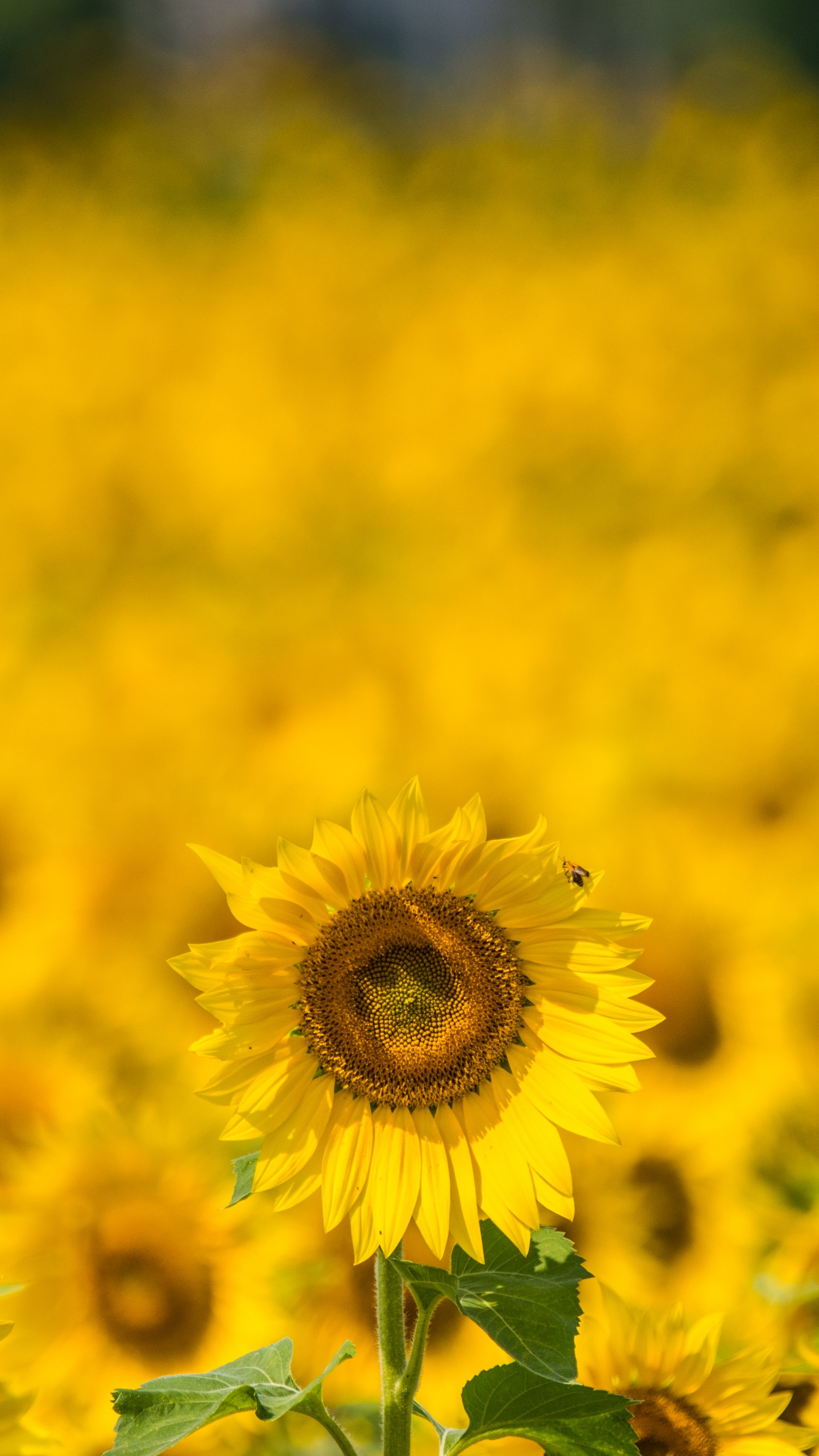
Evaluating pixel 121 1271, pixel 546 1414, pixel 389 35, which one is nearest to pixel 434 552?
pixel 389 35

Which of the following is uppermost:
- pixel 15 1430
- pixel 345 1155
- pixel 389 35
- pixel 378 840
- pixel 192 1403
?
pixel 389 35

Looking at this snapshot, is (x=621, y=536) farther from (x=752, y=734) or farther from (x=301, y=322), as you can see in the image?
(x=301, y=322)

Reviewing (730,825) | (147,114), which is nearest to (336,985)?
(730,825)

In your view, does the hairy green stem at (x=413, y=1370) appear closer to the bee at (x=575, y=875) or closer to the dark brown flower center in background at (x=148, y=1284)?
the bee at (x=575, y=875)

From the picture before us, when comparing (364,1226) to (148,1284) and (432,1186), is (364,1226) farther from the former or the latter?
(148,1284)

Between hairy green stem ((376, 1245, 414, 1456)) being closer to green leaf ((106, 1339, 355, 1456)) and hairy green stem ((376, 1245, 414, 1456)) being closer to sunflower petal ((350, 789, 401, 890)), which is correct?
green leaf ((106, 1339, 355, 1456))

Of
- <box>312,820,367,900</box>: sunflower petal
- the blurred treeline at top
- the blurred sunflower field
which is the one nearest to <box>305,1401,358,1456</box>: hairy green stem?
<box>312,820,367,900</box>: sunflower petal
